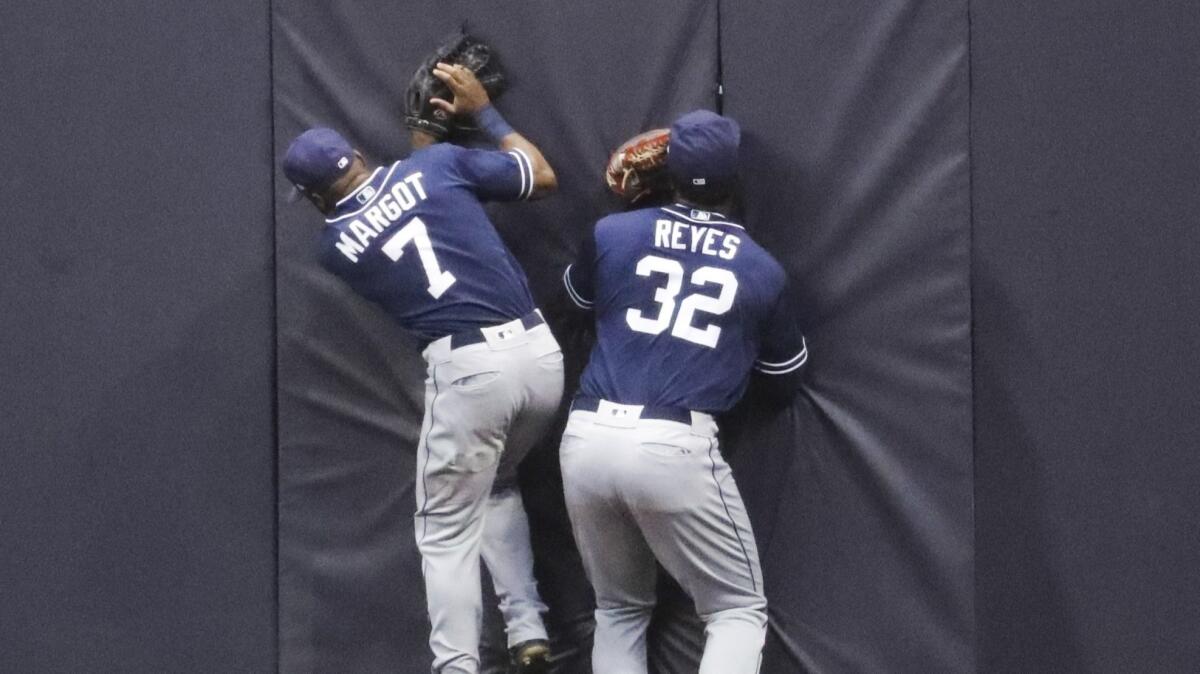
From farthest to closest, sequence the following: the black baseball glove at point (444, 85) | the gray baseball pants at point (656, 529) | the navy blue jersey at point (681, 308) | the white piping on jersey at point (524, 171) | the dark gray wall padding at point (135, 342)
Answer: the dark gray wall padding at point (135, 342), the black baseball glove at point (444, 85), the white piping on jersey at point (524, 171), the navy blue jersey at point (681, 308), the gray baseball pants at point (656, 529)

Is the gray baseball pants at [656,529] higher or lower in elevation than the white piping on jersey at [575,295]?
lower

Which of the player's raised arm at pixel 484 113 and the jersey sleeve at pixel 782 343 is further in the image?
the player's raised arm at pixel 484 113

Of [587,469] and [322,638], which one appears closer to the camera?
[587,469]

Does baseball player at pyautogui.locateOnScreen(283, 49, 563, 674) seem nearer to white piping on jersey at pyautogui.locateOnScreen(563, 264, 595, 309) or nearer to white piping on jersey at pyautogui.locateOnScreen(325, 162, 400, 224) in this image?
white piping on jersey at pyautogui.locateOnScreen(325, 162, 400, 224)

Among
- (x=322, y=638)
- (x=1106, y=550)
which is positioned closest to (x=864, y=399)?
(x=1106, y=550)

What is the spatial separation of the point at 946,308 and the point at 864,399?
40 centimetres

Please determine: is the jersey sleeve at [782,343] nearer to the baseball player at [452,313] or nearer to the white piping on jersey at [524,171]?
the baseball player at [452,313]

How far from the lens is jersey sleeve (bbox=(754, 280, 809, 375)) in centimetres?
504

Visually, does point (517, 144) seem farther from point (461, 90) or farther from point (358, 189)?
point (358, 189)

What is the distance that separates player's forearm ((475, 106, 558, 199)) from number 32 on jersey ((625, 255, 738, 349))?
0.50m

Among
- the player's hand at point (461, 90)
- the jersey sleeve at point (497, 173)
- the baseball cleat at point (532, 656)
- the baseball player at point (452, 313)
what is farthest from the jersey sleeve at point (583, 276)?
the baseball cleat at point (532, 656)

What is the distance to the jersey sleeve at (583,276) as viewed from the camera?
5090 millimetres

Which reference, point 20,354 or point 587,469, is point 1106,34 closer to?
point 587,469

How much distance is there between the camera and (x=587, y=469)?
487 centimetres
